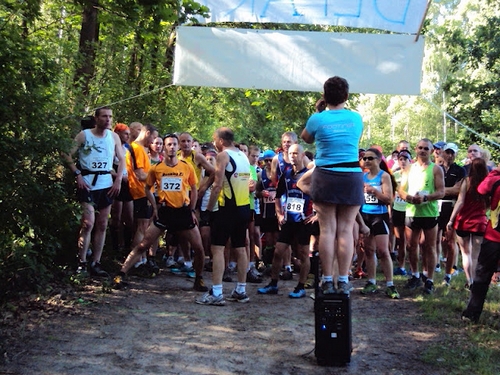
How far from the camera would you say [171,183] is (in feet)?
29.7

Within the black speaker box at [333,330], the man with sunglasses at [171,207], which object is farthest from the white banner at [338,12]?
the black speaker box at [333,330]

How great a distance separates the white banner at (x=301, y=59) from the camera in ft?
→ 31.7

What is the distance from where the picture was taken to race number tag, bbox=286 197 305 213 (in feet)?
30.3

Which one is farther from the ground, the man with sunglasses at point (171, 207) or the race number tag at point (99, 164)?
the race number tag at point (99, 164)

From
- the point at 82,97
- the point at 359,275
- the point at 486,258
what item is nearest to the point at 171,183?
the point at 486,258

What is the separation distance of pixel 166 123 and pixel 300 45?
8086mm

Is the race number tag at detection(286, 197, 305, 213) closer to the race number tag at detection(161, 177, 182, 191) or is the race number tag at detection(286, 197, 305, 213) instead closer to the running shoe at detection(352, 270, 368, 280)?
the race number tag at detection(161, 177, 182, 191)

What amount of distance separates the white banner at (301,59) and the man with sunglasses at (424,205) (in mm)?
1100

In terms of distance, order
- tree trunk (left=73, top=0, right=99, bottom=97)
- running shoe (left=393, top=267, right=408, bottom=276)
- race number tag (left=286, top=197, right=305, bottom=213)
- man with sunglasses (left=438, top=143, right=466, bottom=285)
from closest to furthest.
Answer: race number tag (left=286, top=197, right=305, bottom=213) → man with sunglasses (left=438, top=143, right=466, bottom=285) → running shoe (left=393, top=267, right=408, bottom=276) → tree trunk (left=73, top=0, right=99, bottom=97)

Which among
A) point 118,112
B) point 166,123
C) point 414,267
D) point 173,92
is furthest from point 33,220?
point 173,92

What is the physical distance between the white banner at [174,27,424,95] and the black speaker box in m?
4.33

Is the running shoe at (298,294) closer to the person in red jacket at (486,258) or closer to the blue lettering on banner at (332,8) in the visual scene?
the person in red jacket at (486,258)

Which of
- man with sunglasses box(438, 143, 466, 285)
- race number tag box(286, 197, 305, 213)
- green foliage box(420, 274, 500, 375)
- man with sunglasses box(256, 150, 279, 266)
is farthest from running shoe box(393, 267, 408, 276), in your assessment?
race number tag box(286, 197, 305, 213)

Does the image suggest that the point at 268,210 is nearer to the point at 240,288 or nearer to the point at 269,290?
the point at 269,290
